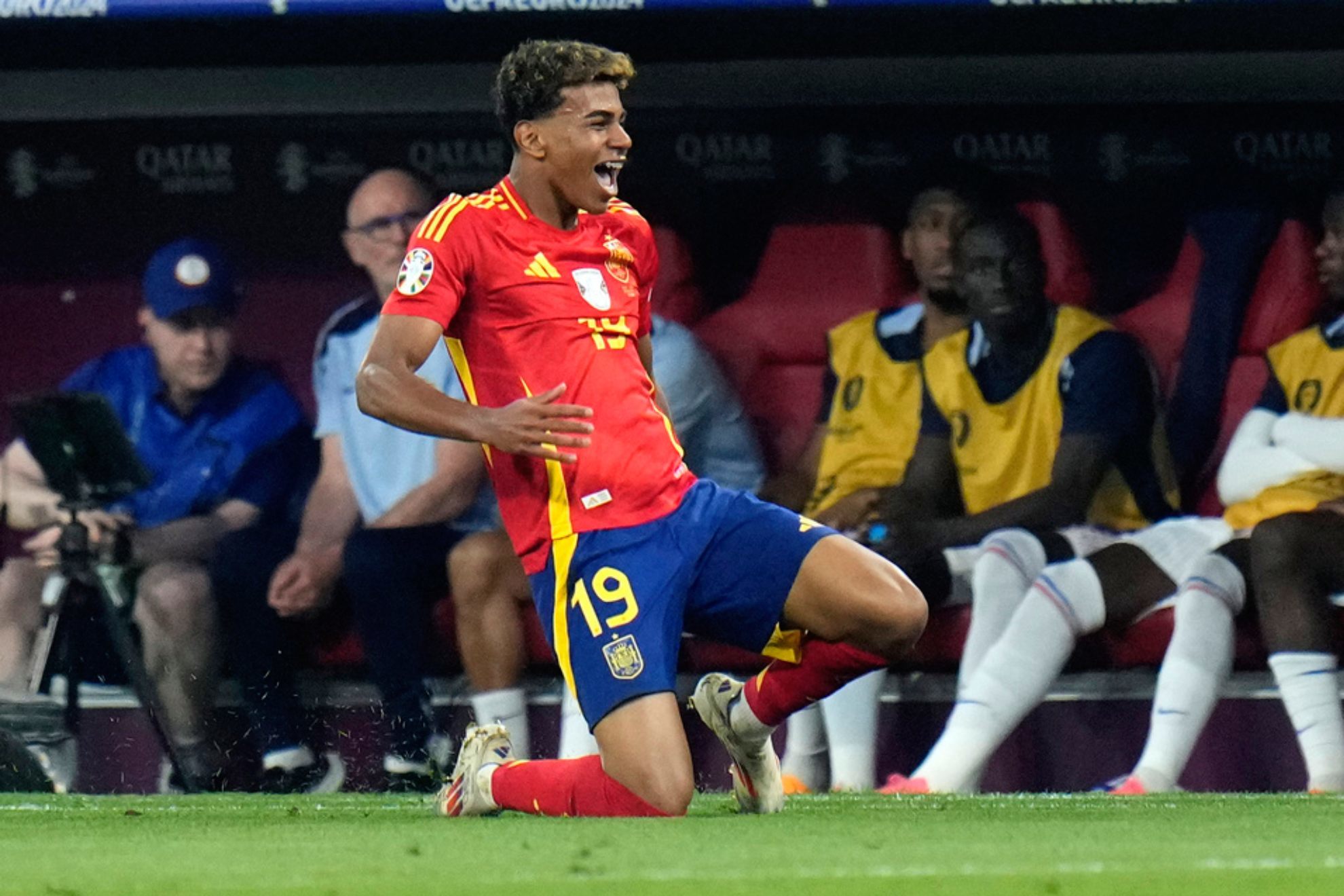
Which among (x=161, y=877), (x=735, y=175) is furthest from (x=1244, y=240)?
(x=161, y=877)

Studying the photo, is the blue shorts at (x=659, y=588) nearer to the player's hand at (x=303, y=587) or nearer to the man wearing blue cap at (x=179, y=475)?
the player's hand at (x=303, y=587)

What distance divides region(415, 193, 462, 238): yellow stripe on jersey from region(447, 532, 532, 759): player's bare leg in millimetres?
2298

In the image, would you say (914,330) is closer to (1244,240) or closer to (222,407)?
(1244,240)

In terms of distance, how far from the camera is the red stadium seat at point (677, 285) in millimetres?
7113

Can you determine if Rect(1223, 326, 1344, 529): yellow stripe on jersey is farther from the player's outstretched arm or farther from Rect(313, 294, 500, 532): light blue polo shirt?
the player's outstretched arm

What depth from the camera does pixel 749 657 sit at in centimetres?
668

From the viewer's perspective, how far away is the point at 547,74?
4.58 m

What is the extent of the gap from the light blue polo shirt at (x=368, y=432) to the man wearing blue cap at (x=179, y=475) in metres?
0.15

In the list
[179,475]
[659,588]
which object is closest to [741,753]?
[659,588]

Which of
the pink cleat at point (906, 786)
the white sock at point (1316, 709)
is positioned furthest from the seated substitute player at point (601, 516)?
the white sock at point (1316, 709)

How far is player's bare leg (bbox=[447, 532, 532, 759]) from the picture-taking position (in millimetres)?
6684

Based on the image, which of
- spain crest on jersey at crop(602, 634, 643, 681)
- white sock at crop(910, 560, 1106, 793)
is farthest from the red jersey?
white sock at crop(910, 560, 1106, 793)

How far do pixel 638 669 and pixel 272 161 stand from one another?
3457mm

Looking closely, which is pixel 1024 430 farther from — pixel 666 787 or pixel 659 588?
pixel 666 787
